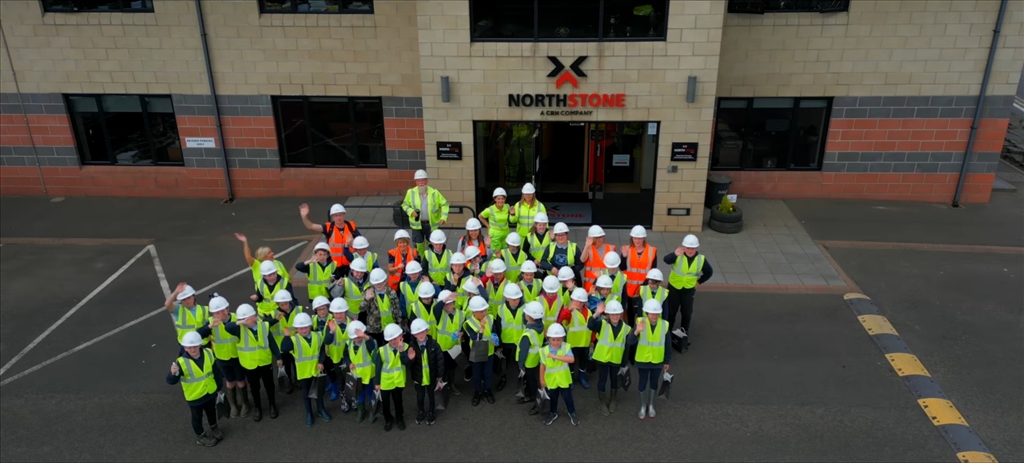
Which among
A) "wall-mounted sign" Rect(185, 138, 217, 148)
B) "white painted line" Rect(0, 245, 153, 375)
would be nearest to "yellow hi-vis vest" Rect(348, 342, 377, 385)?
"white painted line" Rect(0, 245, 153, 375)

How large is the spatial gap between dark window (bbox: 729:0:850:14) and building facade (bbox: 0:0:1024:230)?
40mm

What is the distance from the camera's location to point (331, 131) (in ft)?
51.1

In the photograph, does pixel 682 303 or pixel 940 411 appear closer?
pixel 940 411

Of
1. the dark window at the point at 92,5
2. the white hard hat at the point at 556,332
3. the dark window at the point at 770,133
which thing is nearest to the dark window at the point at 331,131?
the dark window at the point at 92,5

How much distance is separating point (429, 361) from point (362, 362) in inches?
29.3

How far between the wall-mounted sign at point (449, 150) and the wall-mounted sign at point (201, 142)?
588cm

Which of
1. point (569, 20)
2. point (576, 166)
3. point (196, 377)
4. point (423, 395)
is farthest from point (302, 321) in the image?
point (576, 166)

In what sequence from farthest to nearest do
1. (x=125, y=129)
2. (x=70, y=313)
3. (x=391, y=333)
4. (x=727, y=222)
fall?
(x=125, y=129) < (x=727, y=222) < (x=70, y=313) < (x=391, y=333)

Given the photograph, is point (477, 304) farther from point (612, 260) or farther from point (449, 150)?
point (449, 150)

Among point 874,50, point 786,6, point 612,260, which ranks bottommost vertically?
point 612,260

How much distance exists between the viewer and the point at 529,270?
26.9 ft

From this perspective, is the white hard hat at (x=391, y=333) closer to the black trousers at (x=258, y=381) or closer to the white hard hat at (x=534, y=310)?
the white hard hat at (x=534, y=310)

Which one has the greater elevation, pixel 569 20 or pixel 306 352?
pixel 569 20

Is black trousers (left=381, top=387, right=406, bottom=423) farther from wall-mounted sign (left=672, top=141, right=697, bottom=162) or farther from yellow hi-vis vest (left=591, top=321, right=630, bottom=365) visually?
wall-mounted sign (left=672, top=141, right=697, bottom=162)
